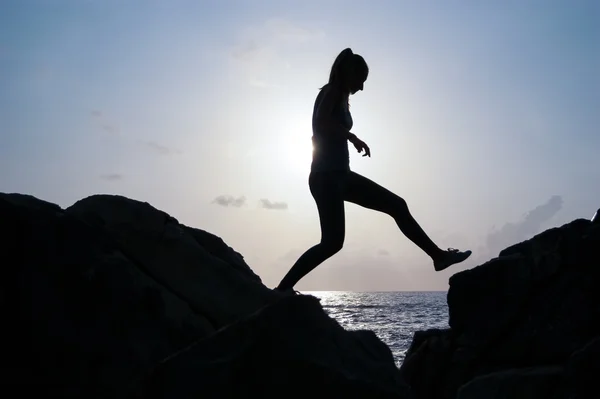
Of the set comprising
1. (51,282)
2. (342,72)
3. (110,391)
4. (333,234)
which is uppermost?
Result: (342,72)

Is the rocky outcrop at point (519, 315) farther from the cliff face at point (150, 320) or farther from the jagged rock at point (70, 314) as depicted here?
the jagged rock at point (70, 314)

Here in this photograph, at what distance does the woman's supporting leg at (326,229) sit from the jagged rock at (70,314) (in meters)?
1.20

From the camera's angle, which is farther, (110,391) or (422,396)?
(422,396)

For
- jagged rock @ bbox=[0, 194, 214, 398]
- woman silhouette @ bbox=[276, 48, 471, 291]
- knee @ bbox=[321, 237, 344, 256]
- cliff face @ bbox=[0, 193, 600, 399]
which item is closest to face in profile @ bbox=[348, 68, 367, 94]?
woman silhouette @ bbox=[276, 48, 471, 291]

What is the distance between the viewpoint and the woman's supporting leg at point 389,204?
16.6ft

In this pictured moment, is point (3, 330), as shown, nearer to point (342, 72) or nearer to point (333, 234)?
point (333, 234)

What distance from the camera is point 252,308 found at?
4359 millimetres

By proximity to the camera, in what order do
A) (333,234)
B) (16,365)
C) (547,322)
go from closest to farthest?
(16,365) < (333,234) < (547,322)

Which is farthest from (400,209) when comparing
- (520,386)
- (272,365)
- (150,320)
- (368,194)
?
(520,386)

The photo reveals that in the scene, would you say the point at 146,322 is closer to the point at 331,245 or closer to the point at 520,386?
the point at 331,245

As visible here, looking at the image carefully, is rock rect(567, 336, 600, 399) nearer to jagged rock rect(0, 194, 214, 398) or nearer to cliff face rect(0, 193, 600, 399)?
cliff face rect(0, 193, 600, 399)

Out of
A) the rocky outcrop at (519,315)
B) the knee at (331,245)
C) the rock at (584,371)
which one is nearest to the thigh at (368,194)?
the knee at (331,245)

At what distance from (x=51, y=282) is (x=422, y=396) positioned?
7.53 metres

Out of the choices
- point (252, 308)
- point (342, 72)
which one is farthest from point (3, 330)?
point (342, 72)
